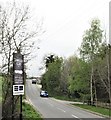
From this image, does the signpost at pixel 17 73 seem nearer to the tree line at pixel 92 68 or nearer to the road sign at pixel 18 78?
the road sign at pixel 18 78

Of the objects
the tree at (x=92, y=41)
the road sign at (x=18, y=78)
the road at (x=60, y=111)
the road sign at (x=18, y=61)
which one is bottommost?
the road at (x=60, y=111)

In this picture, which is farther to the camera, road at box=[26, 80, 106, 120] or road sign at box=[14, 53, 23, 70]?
road at box=[26, 80, 106, 120]

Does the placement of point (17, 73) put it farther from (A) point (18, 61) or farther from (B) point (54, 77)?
(B) point (54, 77)

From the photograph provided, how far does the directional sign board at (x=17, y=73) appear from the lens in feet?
43.4

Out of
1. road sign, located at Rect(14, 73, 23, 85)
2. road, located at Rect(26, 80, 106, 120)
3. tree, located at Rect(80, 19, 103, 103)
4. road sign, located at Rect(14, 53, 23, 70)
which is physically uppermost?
tree, located at Rect(80, 19, 103, 103)

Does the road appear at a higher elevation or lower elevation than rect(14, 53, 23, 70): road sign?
lower

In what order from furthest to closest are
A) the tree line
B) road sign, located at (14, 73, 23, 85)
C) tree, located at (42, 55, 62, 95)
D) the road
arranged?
tree, located at (42, 55, 62, 95)
the tree line
the road
road sign, located at (14, 73, 23, 85)

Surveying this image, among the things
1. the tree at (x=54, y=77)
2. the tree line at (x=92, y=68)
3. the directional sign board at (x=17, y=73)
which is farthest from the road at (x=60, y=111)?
the tree at (x=54, y=77)

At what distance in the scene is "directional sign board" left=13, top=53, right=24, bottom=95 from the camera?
13234 mm

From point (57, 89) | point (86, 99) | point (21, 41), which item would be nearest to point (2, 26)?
point (21, 41)

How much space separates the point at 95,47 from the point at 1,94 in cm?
3825

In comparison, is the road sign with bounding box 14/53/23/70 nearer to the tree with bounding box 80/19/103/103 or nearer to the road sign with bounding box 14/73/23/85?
the road sign with bounding box 14/73/23/85

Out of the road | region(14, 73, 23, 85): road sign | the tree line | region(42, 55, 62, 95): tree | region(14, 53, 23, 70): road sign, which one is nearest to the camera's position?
region(14, 73, 23, 85): road sign

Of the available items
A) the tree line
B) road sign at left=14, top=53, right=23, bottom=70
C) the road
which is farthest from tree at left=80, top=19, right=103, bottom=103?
road sign at left=14, top=53, right=23, bottom=70
